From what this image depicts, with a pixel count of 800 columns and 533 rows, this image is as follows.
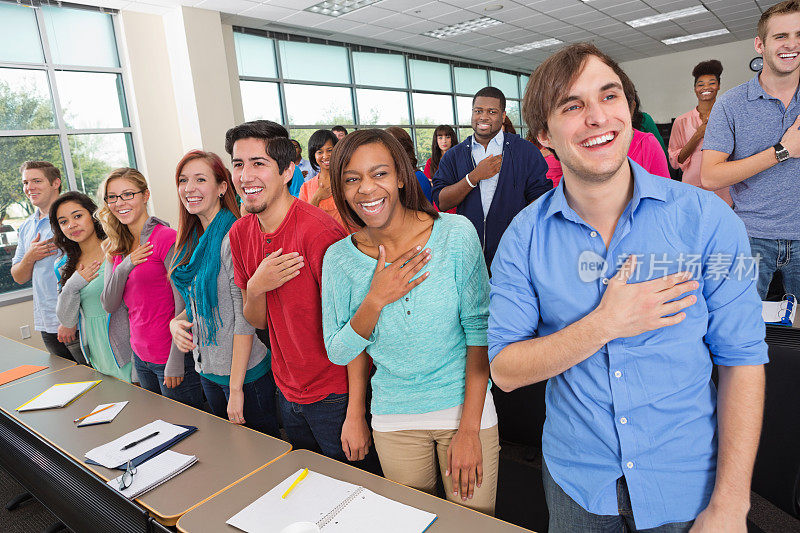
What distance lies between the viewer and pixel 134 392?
6.72ft

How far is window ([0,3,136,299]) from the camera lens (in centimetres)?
498

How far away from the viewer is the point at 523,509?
5.41 ft

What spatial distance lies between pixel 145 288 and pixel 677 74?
47.0 feet

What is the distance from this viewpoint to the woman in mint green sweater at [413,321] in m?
1.29

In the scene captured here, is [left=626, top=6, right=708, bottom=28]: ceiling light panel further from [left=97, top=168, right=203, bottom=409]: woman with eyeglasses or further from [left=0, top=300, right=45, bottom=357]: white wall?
[left=0, top=300, right=45, bottom=357]: white wall

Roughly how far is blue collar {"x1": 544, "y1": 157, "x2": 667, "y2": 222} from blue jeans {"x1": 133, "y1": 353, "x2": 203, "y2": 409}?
1721mm

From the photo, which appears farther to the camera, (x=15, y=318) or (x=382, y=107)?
(x=382, y=107)

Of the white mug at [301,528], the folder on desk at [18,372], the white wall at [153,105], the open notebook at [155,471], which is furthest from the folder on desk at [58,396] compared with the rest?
the white wall at [153,105]

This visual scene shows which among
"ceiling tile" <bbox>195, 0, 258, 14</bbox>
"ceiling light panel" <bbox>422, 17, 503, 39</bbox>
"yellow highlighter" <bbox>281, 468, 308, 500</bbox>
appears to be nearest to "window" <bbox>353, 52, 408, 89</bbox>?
"ceiling light panel" <bbox>422, 17, 503, 39</bbox>

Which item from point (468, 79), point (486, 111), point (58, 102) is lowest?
point (486, 111)

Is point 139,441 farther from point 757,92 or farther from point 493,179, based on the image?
point 757,92

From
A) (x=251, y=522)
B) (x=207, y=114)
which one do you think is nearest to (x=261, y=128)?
(x=251, y=522)

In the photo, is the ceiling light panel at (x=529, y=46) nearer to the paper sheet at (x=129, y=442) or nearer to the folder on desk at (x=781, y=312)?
the folder on desk at (x=781, y=312)

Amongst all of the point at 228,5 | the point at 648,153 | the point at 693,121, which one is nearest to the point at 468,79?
the point at 228,5
